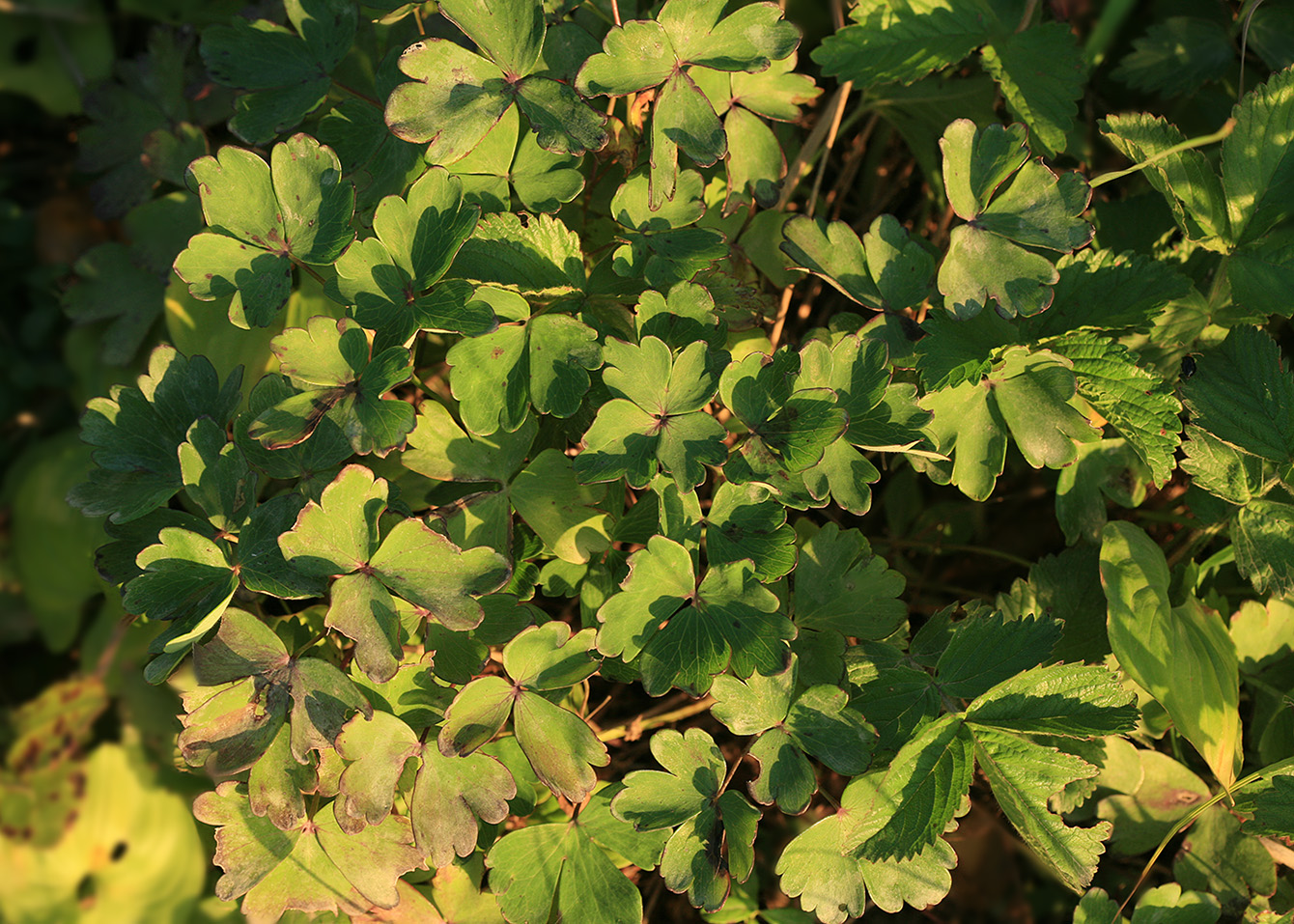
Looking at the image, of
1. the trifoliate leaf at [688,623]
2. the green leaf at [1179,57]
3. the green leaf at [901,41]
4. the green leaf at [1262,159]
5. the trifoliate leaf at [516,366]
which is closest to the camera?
the trifoliate leaf at [688,623]

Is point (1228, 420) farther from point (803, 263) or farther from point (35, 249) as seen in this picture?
point (35, 249)

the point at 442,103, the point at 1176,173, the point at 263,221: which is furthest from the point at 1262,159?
the point at 263,221

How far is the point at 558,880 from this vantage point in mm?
1288

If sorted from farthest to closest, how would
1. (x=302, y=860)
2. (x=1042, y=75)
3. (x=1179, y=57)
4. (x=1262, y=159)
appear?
(x=1179, y=57)
(x=1042, y=75)
(x=1262, y=159)
(x=302, y=860)

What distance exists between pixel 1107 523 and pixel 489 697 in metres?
1.00

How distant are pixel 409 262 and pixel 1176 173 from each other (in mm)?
1172

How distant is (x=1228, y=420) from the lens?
135cm

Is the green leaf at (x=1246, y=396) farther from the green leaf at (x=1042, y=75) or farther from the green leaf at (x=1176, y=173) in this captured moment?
the green leaf at (x=1042, y=75)

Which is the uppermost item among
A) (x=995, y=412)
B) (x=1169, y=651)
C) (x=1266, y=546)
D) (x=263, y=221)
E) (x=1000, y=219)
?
(x=1000, y=219)

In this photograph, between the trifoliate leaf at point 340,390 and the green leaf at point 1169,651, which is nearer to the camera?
the trifoliate leaf at point 340,390

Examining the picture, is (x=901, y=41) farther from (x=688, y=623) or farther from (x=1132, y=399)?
(x=688, y=623)

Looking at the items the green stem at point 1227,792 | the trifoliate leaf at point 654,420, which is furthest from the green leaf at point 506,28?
the green stem at point 1227,792

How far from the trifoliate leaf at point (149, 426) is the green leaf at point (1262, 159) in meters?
1.54

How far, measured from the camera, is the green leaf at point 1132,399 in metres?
1.28
